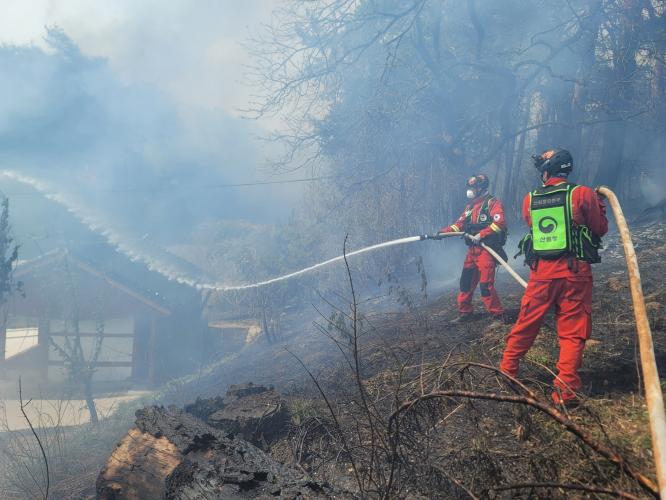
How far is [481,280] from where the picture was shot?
5.42 metres

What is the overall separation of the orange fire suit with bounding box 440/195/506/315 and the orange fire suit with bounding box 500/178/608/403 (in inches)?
69.1

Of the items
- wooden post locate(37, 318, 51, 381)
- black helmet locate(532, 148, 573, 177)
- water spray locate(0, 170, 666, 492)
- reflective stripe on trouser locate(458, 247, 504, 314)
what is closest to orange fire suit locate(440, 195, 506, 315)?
reflective stripe on trouser locate(458, 247, 504, 314)

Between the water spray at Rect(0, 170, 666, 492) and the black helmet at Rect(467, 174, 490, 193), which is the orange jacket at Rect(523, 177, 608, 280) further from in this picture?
the black helmet at Rect(467, 174, 490, 193)

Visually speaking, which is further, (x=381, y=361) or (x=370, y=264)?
(x=370, y=264)

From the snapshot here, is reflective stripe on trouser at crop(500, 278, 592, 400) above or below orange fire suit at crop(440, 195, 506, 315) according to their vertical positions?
below

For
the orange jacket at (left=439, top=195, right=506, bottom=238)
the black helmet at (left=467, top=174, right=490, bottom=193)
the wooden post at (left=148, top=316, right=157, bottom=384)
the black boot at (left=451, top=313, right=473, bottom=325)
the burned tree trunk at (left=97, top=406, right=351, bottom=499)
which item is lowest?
the wooden post at (left=148, top=316, right=157, bottom=384)

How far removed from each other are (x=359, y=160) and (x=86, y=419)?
32.3ft

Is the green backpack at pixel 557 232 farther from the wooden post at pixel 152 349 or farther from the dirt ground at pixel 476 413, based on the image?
the wooden post at pixel 152 349

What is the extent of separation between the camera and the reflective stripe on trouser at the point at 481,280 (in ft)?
17.5

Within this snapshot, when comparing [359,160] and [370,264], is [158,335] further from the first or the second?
[359,160]

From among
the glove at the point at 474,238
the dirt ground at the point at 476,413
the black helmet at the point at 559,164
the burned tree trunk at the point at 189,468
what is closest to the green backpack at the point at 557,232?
the black helmet at the point at 559,164

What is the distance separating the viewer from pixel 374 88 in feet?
39.6

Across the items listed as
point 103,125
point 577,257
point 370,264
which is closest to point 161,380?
point 370,264

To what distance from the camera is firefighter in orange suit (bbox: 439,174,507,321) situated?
5.30 meters
